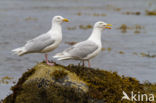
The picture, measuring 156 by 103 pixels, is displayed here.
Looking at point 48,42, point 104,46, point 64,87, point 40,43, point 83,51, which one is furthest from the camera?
point 104,46

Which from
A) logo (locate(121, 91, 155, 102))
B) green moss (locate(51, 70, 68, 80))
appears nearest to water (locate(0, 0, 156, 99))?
green moss (locate(51, 70, 68, 80))

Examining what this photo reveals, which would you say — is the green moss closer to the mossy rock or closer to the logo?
the mossy rock

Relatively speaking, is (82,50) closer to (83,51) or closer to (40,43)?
(83,51)

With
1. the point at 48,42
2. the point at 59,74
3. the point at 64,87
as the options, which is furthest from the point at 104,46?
the point at 64,87

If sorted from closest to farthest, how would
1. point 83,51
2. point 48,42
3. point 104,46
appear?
1. point 48,42
2. point 83,51
3. point 104,46

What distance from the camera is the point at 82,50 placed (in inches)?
388

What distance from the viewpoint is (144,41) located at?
2288cm

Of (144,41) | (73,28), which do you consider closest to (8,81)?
(144,41)

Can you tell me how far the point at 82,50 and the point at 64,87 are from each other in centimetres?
224

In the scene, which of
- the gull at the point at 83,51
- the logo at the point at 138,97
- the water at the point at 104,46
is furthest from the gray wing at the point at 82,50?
the water at the point at 104,46

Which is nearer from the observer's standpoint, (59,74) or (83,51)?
(59,74)

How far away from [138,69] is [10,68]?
552cm

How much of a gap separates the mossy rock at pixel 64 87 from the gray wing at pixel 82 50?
4.55 ft

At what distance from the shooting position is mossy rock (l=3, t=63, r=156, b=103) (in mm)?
7773
